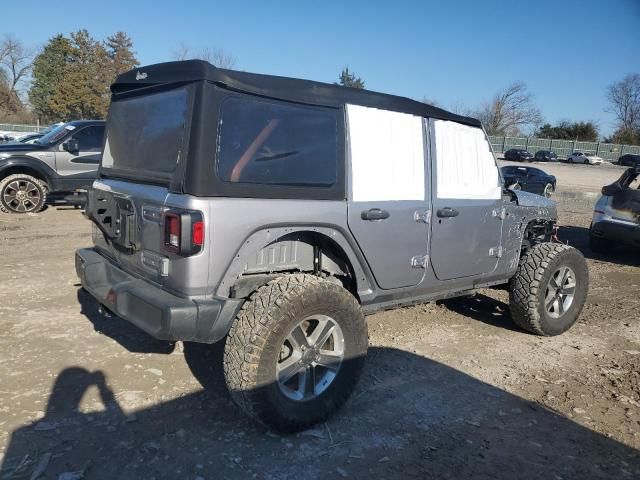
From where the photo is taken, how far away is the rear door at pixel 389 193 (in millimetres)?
3482

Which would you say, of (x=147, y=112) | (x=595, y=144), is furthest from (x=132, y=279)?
(x=595, y=144)

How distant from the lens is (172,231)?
2.86 m

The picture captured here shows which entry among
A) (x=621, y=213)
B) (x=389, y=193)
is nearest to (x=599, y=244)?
(x=621, y=213)

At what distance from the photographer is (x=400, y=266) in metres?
3.75

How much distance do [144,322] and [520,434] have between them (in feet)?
7.94

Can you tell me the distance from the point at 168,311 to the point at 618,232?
26.6ft

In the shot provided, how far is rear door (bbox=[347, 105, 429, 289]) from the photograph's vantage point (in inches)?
137

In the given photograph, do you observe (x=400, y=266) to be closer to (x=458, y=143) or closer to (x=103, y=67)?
(x=458, y=143)

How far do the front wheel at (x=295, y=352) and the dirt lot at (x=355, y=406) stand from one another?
0.20 m

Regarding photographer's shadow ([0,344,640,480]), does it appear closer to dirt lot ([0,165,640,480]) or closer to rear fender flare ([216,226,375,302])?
dirt lot ([0,165,640,480])

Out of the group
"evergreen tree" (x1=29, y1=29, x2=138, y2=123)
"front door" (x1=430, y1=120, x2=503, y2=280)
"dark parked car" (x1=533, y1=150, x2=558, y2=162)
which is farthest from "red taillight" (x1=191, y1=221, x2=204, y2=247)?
"dark parked car" (x1=533, y1=150, x2=558, y2=162)

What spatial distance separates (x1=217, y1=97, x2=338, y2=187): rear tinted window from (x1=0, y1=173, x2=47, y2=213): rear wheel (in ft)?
27.9

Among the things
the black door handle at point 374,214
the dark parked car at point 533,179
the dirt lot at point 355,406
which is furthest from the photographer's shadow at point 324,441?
the dark parked car at point 533,179

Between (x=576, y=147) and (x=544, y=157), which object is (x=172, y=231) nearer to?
(x=544, y=157)
